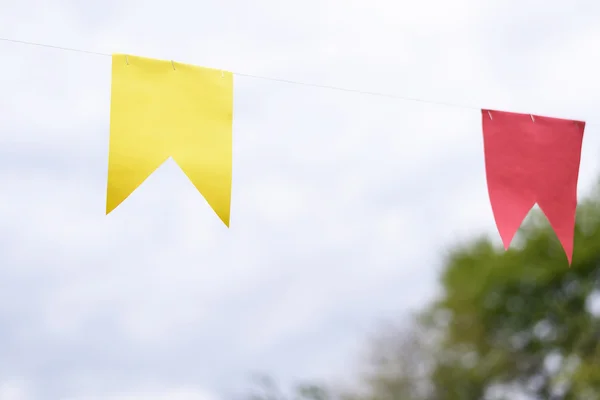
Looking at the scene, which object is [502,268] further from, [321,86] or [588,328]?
[321,86]

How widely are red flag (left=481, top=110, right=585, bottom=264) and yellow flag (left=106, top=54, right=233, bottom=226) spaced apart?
952mm

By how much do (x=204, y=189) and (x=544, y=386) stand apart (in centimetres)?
1241

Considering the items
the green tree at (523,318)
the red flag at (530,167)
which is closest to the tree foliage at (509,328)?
the green tree at (523,318)

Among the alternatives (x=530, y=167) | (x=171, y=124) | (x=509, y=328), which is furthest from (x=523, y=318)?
(x=171, y=124)

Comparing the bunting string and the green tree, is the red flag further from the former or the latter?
the green tree

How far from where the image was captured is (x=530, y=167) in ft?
9.05

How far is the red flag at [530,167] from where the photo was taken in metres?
2.71

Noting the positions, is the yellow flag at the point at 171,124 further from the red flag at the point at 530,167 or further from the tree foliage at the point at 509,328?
the tree foliage at the point at 509,328

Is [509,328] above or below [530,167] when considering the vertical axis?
above

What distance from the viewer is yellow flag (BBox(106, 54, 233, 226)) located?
2174mm

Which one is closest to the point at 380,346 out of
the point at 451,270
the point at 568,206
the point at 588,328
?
the point at 451,270

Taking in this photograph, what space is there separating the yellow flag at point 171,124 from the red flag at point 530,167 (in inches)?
37.5

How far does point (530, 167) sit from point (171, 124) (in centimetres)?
128

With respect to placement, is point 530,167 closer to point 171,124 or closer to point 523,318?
point 171,124
